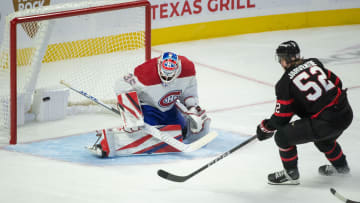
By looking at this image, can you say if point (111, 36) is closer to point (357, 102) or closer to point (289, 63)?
point (357, 102)

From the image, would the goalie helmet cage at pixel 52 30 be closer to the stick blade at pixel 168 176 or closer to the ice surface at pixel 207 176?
the ice surface at pixel 207 176

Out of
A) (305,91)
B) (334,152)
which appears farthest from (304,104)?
(334,152)

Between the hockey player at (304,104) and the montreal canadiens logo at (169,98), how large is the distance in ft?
3.25

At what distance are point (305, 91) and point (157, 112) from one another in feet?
4.49

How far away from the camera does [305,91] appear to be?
3.69 m

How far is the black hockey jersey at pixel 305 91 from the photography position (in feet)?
12.1

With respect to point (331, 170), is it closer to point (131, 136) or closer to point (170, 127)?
point (170, 127)

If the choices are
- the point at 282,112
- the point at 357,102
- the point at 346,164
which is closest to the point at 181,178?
the point at 282,112

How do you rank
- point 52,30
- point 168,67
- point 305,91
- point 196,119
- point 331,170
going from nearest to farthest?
point 305,91 < point 331,170 < point 168,67 < point 196,119 < point 52,30

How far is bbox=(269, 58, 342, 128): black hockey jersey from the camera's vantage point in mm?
3695

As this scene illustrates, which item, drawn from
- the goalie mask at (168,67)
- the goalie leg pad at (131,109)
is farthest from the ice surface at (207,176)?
the goalie mask at (168,67)

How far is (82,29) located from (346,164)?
329 centimetres

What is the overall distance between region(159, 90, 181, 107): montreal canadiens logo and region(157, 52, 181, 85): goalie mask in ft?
0.44

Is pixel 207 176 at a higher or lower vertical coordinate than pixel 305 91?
lower
